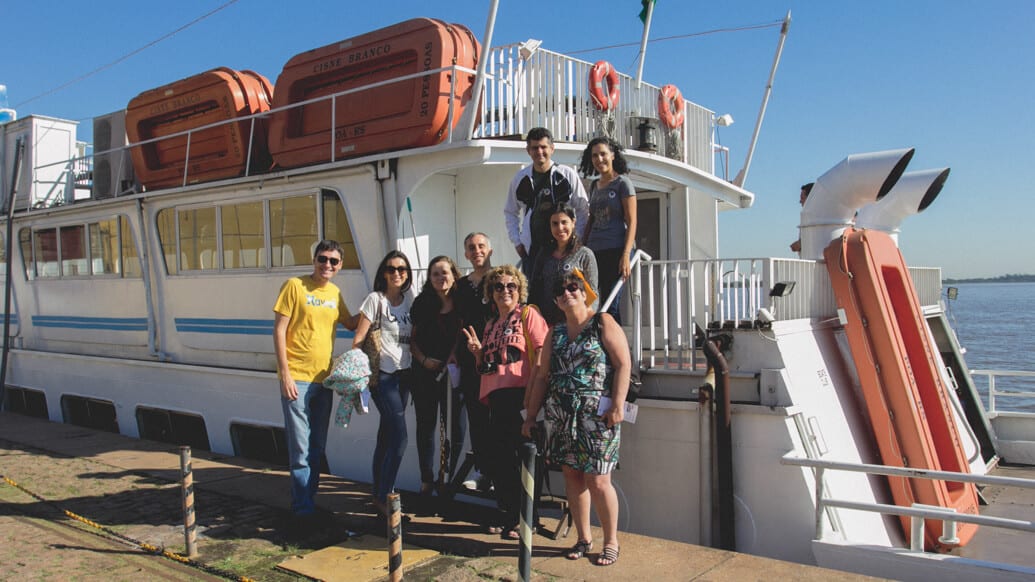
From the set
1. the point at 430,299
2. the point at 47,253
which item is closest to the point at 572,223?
the point at 430,299

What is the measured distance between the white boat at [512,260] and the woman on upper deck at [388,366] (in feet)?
4.75

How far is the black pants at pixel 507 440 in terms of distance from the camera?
5.22 meters

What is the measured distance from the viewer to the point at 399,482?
24.0 ft

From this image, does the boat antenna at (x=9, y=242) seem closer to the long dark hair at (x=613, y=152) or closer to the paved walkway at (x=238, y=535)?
the paved walkway at (x=238, y=535)

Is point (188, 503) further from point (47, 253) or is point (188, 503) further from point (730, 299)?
point (47, 253)

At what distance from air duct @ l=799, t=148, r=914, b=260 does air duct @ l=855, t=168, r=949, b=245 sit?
126 cm

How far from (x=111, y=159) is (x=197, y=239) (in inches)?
101

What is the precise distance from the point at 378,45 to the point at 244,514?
466 cm

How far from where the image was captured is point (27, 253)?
41.9 feet

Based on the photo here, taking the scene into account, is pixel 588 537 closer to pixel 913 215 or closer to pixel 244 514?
pixel 244 514

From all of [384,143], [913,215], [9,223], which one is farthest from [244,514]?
[9,223]

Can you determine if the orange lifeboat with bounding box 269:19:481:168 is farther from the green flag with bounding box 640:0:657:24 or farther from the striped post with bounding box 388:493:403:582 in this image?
the striped post with bounding box 388:493:403:582

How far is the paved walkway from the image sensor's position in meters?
4.84

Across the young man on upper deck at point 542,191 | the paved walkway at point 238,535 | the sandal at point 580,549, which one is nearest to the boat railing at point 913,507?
the paved walkway at point 238,535
